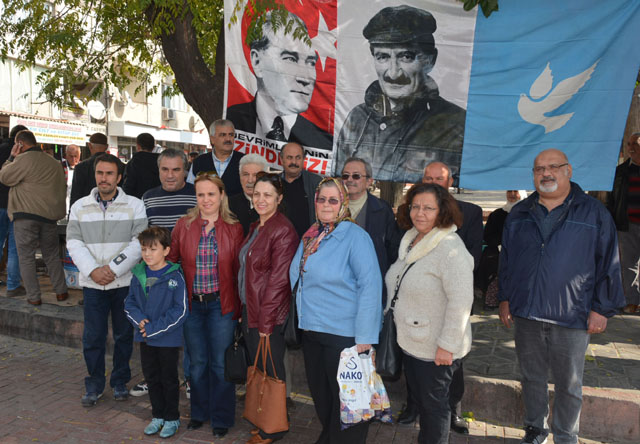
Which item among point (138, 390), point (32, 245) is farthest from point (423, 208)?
Answer: point (32, 245)

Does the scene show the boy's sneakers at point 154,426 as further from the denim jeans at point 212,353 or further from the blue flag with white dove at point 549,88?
Result: the blue flag with white dove at point 549,88

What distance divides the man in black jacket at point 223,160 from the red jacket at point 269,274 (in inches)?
61.0

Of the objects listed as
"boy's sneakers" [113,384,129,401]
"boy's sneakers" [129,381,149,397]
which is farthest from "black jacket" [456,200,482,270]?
"boy's sneakers" [113,384,129,401]

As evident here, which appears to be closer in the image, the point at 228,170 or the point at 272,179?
the point at 272,179

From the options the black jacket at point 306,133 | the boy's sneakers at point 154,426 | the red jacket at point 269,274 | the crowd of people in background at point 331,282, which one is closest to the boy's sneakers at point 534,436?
the crowd of people in background at point 331,282

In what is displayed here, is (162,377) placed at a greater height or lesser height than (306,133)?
lesser

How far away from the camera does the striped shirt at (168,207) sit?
441 centimetres

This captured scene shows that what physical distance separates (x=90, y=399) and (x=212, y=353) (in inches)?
52.7

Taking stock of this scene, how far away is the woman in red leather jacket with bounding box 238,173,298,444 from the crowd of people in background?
0.01 meters

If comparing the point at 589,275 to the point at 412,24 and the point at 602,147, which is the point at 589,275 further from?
the point at 412,24

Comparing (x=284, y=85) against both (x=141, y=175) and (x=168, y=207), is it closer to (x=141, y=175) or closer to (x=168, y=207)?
(x=168, y=207)

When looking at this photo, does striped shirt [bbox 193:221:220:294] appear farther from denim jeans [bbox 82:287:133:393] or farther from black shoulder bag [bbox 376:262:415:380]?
black shoulder bag [bbox 376:262:415:380]

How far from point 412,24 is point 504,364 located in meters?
3.40

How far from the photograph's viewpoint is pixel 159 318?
3727 millimetres
